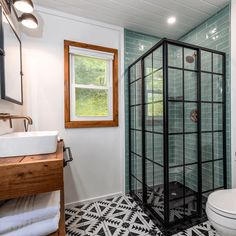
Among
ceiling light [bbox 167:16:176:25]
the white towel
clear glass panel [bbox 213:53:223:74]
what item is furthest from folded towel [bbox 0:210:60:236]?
ceiling light [bbox 167:16:176:25]

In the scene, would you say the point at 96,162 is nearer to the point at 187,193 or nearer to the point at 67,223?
the point at 67,223

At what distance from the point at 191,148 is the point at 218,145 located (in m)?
0.37

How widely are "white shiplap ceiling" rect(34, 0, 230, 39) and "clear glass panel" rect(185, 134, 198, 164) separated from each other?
59.7 inches

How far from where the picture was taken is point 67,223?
1.70 metres

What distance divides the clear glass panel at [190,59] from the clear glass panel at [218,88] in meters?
0.37

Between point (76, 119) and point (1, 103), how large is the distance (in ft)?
3.04

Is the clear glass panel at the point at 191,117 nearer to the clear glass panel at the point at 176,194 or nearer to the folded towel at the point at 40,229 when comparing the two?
the clear glass panel at the point at 176,194

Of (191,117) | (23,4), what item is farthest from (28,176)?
(191,117)

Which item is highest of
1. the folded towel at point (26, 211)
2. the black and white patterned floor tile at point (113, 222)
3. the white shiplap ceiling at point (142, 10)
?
the white shiplap ceiling at point (142, 10)

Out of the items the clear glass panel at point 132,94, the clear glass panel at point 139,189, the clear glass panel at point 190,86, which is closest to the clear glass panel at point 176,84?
the clear glass panel at point 190,86

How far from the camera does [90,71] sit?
6.96 ft

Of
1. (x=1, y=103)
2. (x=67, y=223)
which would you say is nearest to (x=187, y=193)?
(x=67, y=223)

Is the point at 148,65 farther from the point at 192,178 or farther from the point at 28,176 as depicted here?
the point at 28,176

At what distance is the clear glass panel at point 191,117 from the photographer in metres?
1.82
